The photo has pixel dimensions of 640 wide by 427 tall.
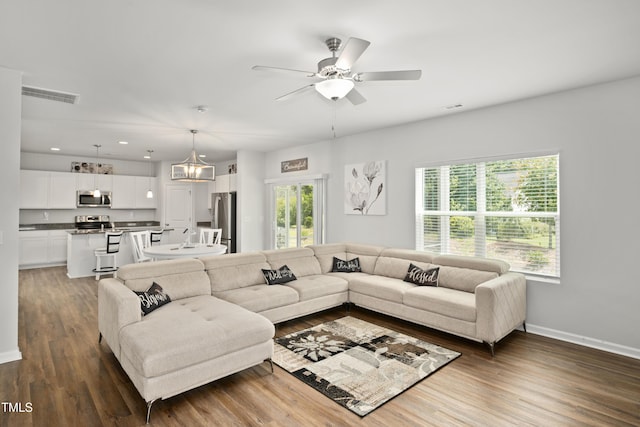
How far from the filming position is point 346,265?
521cm

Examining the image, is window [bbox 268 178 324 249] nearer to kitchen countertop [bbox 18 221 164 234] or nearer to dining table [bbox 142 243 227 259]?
dining table [bbox 142 243 227 259]

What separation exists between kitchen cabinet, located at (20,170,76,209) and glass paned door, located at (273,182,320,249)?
491cm

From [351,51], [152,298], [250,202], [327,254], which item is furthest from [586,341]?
[250,202]

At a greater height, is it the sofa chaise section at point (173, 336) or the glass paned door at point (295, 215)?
the glass paned door at point (295, 215)

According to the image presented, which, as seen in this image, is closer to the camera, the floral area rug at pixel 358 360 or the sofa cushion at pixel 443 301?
the floral area rug at pixel 358 360

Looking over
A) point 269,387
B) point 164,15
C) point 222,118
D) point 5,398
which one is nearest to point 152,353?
point 269,387

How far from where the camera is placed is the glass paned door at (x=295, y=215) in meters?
6.88

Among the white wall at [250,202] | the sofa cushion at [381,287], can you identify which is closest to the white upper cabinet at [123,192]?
the white wall at [250,202]

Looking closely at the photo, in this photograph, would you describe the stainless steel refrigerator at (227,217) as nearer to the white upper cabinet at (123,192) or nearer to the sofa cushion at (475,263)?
the white upper cabinet at (123,192)

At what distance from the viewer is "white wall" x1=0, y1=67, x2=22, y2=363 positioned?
3.15 metres

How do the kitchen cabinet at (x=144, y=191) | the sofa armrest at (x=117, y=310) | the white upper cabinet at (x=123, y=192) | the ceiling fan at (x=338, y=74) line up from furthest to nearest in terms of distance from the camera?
the kitchen cabinet at (x=144, y=191), the white upper cabinet at (x=123, y=192), the sofa armrest at (x=117, y=310), the ceiling fan at (x=338, y=74)

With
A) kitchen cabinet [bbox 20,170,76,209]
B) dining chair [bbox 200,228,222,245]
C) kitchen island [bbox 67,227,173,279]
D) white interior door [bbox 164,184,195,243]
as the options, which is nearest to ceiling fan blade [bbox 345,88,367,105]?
dining chair [bbox 200,228,222,245]

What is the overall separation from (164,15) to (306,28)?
0.97m

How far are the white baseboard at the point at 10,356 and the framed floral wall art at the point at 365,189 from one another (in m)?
4.65
